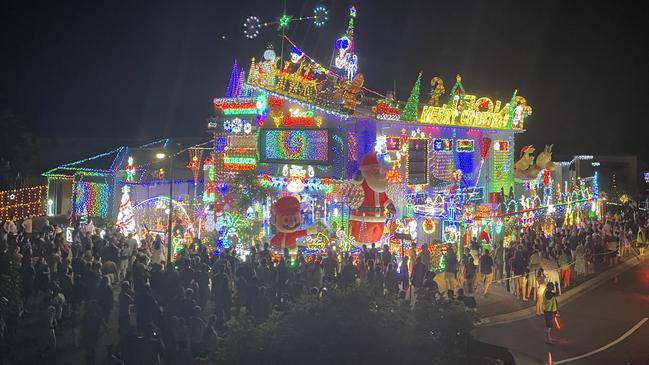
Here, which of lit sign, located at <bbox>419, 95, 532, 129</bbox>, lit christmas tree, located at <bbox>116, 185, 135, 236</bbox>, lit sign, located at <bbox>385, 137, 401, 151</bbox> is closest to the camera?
lit sign, located at <bbox>385, 137, 401, 151</bbox>

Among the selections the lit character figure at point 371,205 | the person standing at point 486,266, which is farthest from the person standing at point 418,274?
the lit character figure at point 371,205

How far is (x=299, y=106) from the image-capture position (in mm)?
21531

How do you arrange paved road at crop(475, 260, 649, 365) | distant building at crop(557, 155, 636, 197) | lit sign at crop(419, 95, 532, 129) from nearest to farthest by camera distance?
paved road at crop(475, 260, 649, 365) < lit sign at crop(419, 95, 532, 129) < distant building at crop(557, 155, 636, 197)

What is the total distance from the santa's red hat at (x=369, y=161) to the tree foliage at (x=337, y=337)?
11.6m

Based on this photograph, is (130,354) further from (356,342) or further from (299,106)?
(299,106)

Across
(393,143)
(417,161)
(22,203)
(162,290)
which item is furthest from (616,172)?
(162,290)

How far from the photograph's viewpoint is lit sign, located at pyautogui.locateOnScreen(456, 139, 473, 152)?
87.0 feet

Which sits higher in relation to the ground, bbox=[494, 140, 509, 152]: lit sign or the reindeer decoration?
the reindeer decoration

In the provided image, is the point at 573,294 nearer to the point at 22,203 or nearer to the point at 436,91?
the point at 436,91

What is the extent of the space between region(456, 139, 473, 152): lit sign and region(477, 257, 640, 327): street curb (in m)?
7.98

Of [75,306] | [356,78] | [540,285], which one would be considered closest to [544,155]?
→ [356,78]

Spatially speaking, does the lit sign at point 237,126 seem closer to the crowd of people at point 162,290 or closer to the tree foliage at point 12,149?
the crowd of people at point 162,290

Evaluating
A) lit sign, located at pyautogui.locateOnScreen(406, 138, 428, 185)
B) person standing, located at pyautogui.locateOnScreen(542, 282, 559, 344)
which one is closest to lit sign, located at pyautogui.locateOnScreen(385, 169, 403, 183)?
lit sign, located at pyautogui.locateOnScreen(406, 138, 428, 185)

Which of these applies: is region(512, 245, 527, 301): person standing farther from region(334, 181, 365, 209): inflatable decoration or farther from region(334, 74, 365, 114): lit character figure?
region(334, 74, 365, 114): lit character figure
